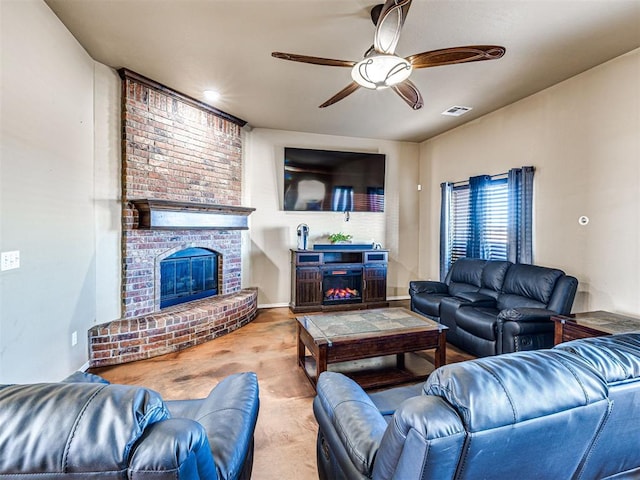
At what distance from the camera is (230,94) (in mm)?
3805

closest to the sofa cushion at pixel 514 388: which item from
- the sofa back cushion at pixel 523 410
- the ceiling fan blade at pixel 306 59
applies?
the sofa back cushion at pixel 523 410

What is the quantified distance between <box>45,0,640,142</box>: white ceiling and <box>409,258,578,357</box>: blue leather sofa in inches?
80.4

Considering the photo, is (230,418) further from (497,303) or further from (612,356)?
(497,303)

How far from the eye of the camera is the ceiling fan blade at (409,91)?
2592 millimetres

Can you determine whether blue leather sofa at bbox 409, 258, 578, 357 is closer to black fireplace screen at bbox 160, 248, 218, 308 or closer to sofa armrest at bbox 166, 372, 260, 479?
sofa armrest at bbox 166, 372, 260, 479

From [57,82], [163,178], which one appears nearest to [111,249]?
[163,178]

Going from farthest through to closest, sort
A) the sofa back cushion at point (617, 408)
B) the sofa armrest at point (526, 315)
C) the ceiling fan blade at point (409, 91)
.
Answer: the sofa armrest at point (526, 315) < the ceiling fan blade at point (409, 91) < the sofa back cushion at point (617, 408)

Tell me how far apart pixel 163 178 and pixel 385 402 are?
331 cm

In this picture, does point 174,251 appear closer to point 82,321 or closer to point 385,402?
point 82,321

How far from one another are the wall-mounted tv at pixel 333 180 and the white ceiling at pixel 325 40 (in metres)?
1.27

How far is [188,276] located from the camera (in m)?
4.04

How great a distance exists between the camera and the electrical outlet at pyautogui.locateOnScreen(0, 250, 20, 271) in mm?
1912

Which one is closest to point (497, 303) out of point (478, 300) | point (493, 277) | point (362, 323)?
point (478, 300)

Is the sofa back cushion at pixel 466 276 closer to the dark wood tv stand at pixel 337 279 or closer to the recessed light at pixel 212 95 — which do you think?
the dark wood tv stand at pixel 337 279
